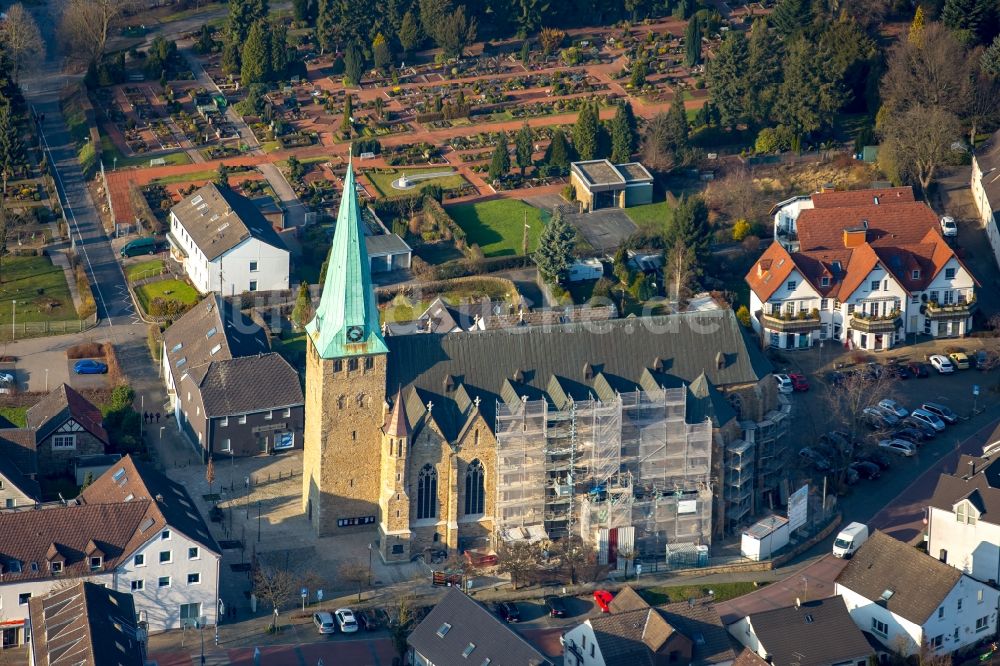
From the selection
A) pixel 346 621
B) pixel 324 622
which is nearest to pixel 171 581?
pixel 324 622

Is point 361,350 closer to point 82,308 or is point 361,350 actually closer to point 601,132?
point 82,308

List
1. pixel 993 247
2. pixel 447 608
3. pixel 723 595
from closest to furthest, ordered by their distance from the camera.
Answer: pixel 447 608
pixel 723 595
pixel 993 247

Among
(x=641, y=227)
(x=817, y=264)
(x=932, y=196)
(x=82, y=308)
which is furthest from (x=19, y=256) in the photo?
(x=932, y=196)

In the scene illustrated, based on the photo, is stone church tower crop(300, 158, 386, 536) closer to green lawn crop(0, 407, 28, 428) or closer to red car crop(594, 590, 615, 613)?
red car crop(594, 590, 615, 613)

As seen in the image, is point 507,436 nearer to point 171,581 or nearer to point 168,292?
point 171,581

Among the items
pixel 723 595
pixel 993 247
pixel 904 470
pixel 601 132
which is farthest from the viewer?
pixel 601 132

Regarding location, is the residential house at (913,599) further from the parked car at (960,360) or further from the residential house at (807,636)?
the parked car at (960,360)

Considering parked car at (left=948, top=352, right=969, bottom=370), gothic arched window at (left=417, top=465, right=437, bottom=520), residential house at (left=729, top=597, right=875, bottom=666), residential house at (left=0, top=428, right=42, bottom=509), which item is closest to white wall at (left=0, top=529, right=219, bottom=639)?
residential house at (left=0, top=428, right=42, bottom=509)
